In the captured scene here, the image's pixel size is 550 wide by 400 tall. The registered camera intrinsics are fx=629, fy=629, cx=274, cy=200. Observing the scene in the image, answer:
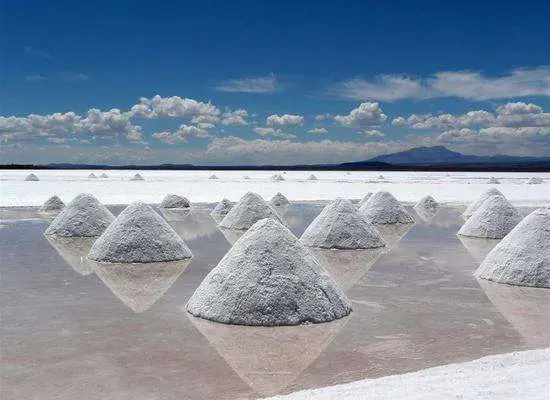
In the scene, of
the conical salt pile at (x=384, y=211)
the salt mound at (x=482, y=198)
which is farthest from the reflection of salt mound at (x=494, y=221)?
the salt mound at (x=482, y=198)

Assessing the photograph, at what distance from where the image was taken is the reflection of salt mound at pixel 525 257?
35.3 feet

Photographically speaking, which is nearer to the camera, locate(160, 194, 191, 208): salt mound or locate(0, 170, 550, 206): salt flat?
locate(160, 194, 191, 208): salt mound

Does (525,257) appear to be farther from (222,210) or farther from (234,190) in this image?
(234,190)

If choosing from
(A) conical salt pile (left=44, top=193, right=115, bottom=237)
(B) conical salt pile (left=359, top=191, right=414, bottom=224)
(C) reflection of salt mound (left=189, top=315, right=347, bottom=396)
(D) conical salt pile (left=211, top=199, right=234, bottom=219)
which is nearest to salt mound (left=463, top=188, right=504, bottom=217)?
(B) conical salt pile (left=359, top=191, right=414, bottom=224)

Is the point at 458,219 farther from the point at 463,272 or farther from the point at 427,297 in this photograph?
the point at 427,297

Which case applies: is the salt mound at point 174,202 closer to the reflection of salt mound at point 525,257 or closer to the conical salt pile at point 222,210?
the conical salt pile at point 222,210

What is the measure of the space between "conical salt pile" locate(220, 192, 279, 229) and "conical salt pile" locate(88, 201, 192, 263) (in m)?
5.32

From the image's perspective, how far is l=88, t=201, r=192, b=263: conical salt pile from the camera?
507 inches

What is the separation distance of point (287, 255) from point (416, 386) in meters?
3.14

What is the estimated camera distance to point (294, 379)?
607 centimetres

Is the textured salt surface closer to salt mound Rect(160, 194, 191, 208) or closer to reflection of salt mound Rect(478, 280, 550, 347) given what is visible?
reflection of salt mound Rect(478, 280, 550, 347)

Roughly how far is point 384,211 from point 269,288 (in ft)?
43.5

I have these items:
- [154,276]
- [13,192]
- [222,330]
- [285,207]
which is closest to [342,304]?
[222,330]

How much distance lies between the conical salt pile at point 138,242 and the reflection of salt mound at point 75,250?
367mm
